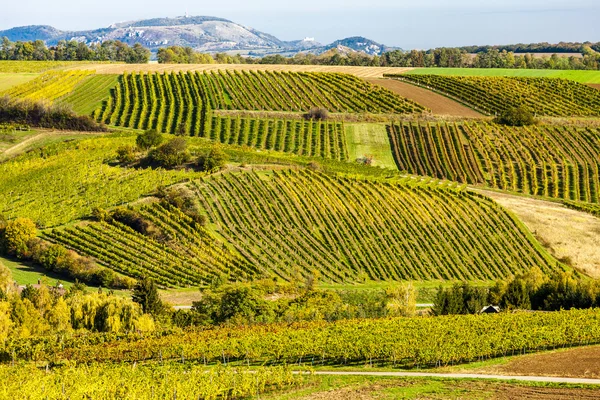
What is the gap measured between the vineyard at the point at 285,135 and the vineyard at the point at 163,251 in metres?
33.6

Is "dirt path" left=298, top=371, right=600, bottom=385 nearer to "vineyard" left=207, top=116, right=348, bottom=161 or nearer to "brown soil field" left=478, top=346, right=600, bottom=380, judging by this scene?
"brown soil field" left=478, top=346, right=600, bottom=380

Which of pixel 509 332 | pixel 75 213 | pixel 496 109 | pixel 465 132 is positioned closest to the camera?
pixel 509 332

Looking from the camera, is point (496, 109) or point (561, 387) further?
point (496, 109)

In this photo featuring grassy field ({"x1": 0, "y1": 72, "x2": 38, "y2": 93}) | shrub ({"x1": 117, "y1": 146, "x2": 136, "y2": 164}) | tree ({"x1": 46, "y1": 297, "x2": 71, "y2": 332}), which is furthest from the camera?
grassy field ({"x1": 0, "y1": 72, "x2": 38, "y2": 93})

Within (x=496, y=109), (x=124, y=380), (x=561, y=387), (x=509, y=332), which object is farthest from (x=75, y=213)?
(x=496, y=109)

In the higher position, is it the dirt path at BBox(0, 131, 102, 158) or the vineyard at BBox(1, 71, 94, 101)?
the vineyard at BBox(1, 71, 94, 101)

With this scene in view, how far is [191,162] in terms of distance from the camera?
93.6 meters

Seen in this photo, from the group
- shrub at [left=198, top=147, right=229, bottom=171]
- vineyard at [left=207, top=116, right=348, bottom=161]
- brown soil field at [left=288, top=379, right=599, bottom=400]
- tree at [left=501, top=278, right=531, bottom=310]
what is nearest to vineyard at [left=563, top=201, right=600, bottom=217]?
vineyard at [left=207, top=116, right=348, bottom=161]

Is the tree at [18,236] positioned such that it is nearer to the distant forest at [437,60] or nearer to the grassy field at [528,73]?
the grassy field at [528,73]

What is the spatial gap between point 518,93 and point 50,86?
244 ft

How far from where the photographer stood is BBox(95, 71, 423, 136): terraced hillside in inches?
4688

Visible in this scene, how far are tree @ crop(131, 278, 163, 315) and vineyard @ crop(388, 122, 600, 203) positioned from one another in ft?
162

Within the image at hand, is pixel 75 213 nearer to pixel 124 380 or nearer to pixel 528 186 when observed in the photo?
pixel 124 380

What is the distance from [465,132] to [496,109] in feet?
52.8
